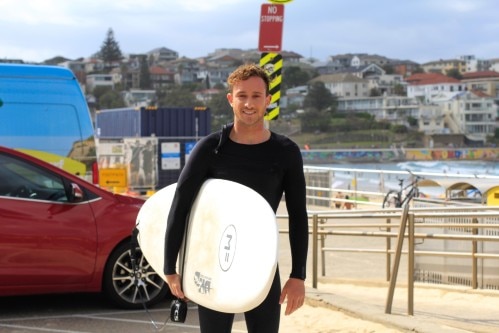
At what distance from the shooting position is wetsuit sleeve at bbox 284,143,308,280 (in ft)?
13.5

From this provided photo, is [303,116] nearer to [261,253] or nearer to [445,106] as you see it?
[445,106]

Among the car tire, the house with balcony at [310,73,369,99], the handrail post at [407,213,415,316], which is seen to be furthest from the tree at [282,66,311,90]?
the handrail post at [407,213,415,316]

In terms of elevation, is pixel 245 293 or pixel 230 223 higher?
pixel 230 223

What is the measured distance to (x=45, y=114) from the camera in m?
11.8

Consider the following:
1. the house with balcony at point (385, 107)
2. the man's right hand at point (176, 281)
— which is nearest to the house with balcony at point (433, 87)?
the house with balcony at point (385, 107)

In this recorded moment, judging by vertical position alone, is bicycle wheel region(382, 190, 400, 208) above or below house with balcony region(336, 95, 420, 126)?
below

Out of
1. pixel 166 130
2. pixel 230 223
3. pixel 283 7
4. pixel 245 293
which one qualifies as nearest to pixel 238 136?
pixel 230 223

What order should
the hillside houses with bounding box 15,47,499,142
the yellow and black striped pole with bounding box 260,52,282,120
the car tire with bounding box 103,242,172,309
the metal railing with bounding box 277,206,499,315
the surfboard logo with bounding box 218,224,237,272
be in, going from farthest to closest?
the hillside houses with bounding box 15,47,499,142, the yellow and black striped pole with bounding box 260,52,282,120, the car tire with bounding box 103,242,172,309, the metal railing with bounding box 277,206,499,315, the surfboard logo with bounding box 218,224,237,272

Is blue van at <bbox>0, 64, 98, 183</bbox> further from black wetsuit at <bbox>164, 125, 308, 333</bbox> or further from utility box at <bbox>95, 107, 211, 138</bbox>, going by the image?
utility box at <bbox>95, 107, 211, 138</bbox>

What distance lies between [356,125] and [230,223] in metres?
150

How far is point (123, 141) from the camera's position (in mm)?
29938

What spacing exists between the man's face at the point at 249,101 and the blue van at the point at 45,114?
26.3 feet

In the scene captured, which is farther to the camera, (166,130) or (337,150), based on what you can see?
(337,150)

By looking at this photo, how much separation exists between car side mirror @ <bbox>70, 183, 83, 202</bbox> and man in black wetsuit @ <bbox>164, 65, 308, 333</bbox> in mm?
3675
